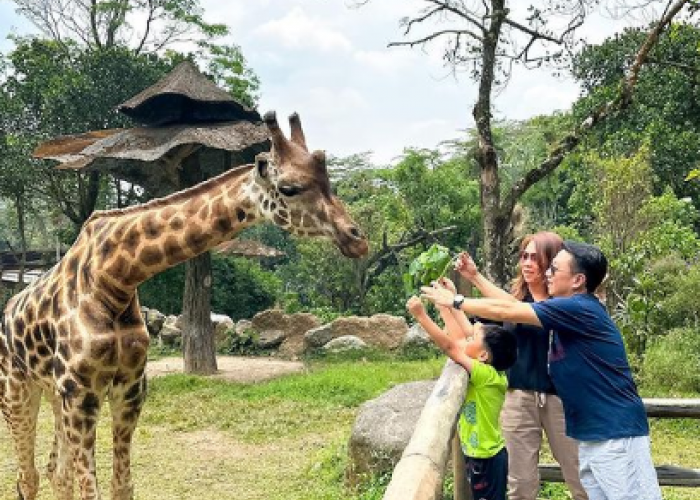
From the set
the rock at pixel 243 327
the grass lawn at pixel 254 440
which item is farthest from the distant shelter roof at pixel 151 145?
the rock at pixel 243 327

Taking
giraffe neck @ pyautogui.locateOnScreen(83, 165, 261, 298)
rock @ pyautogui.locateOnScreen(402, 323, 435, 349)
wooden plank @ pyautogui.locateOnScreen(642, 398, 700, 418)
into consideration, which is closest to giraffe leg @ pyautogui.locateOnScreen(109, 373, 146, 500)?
giraffe neck @ pyautogui.locateOnScreen(83, 165, 261, 298)

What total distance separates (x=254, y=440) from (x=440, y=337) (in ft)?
15.9

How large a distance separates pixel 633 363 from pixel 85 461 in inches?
293

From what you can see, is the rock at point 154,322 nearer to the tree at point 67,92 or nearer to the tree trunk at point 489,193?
the tree at point 67,92

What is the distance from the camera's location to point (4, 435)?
26.1 ft

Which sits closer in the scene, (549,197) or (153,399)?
(153,399)

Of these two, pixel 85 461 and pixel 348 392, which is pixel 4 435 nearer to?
pixel 348 392

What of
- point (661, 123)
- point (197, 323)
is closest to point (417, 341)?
point (197, 323)

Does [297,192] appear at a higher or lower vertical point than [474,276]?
higher

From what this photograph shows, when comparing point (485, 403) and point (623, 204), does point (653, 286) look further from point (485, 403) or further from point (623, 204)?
point (485, 403)

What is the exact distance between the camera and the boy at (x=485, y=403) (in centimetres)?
329

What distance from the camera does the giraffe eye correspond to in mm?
3127

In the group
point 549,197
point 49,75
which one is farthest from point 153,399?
point 549,197

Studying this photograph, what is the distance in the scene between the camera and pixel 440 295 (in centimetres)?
296
